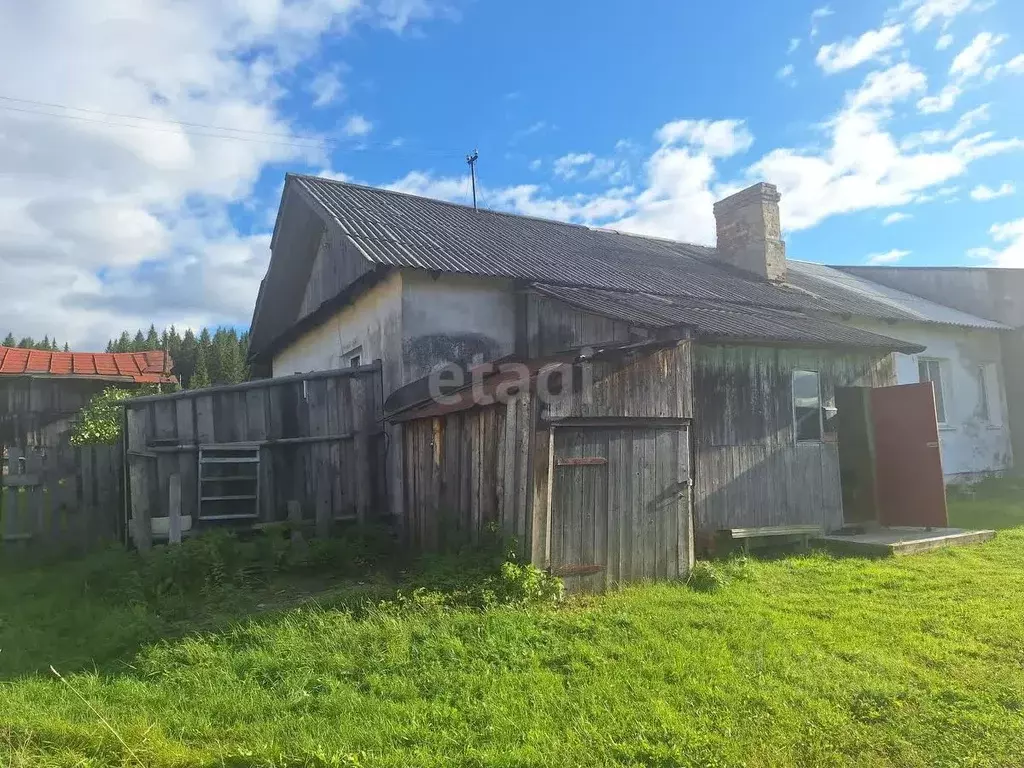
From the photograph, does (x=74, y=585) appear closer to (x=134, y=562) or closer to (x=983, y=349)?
(x=134, y=562)

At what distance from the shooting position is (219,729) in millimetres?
3814

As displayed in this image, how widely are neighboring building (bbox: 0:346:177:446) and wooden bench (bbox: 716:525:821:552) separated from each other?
1651 centimetres

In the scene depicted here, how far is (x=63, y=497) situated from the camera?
8.19 m

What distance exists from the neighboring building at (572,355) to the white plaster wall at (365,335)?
45 mm

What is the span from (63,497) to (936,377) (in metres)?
17.0

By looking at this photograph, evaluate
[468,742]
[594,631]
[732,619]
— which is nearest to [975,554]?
[732,619]

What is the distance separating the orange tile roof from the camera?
17.8 meters

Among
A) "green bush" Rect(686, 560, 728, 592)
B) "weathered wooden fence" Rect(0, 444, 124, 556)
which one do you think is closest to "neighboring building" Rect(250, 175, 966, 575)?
"green bush" Rect(686, 560, 728, 592)

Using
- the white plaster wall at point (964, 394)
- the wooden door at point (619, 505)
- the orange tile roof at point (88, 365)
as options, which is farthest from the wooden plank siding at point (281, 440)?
the orange tile roof at point (88, 365)

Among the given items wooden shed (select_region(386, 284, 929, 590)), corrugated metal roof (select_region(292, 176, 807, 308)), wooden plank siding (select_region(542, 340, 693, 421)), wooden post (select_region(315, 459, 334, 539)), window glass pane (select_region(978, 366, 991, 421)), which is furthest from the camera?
window glass pane (select_region(978, 366, 991, 421))

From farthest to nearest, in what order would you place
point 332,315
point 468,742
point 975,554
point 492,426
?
point 332,315 → point 975,554 → point 492,426 → point 468,742

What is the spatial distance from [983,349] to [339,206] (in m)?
15.5

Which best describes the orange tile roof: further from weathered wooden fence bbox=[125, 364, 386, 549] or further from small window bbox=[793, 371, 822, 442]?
small window bbox=[793, 371, 822, 442]

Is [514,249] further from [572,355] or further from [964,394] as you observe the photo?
[964,394]
